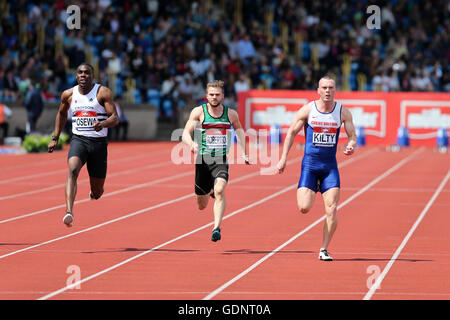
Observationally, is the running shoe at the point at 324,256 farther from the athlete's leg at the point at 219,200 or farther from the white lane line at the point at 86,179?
the white lane line at the point at 86,179

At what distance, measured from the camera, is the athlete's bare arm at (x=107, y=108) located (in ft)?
40.2

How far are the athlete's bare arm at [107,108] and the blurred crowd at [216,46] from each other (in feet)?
64.6

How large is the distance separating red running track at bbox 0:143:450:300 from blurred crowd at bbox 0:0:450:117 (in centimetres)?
1170

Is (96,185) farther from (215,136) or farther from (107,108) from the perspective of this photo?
(215,136)

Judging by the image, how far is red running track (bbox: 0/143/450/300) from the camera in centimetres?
953

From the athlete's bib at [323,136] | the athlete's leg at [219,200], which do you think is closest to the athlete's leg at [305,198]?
the athlete's bib at [323,136]

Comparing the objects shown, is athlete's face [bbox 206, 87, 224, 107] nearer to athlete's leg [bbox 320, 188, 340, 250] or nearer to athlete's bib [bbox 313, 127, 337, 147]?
athlete's bib [bbox 313, 127, 337, 147]

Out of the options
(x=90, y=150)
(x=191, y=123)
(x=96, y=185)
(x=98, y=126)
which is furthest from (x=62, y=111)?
(x=191, y=123)

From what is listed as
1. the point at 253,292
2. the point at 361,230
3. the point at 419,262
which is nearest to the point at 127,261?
the point at 253,292

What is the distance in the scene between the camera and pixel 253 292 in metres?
9.28

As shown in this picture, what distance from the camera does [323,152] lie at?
11234mm

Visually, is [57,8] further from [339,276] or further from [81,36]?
[339,276]

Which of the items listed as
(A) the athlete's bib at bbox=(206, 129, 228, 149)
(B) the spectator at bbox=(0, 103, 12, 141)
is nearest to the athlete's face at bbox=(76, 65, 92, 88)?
(A) the athlete's bib at bbox=(206, 129, 228, 149)

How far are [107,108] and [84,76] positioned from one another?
0.45m
